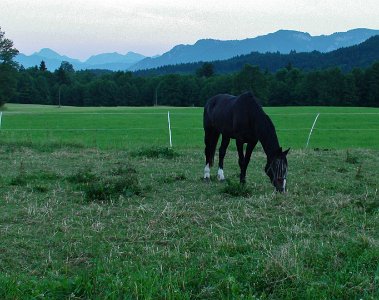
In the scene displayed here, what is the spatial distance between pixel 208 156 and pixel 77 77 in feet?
339

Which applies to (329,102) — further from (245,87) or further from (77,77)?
(77,77)

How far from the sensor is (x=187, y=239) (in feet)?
17.3

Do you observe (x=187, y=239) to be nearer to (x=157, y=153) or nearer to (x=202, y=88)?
(x=157, y=153)

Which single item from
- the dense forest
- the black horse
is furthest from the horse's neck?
the dense forest

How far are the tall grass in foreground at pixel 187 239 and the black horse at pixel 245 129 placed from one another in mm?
447

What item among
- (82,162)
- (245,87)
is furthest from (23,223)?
(245,87)

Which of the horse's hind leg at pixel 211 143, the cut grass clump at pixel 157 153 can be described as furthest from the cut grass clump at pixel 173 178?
the cut grass clump at pixel 157 153

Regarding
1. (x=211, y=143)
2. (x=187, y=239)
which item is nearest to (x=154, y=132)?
(x=211, y=143)

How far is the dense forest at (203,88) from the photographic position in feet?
259

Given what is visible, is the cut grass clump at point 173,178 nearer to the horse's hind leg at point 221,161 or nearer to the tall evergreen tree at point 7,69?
the horse's hind leg at point 221,161

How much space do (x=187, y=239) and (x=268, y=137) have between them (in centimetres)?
364

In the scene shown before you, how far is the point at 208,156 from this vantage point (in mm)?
10602

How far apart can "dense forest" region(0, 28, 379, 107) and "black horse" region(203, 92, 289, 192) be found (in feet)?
230

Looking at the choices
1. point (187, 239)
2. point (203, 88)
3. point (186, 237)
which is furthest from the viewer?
point (203, 88)
